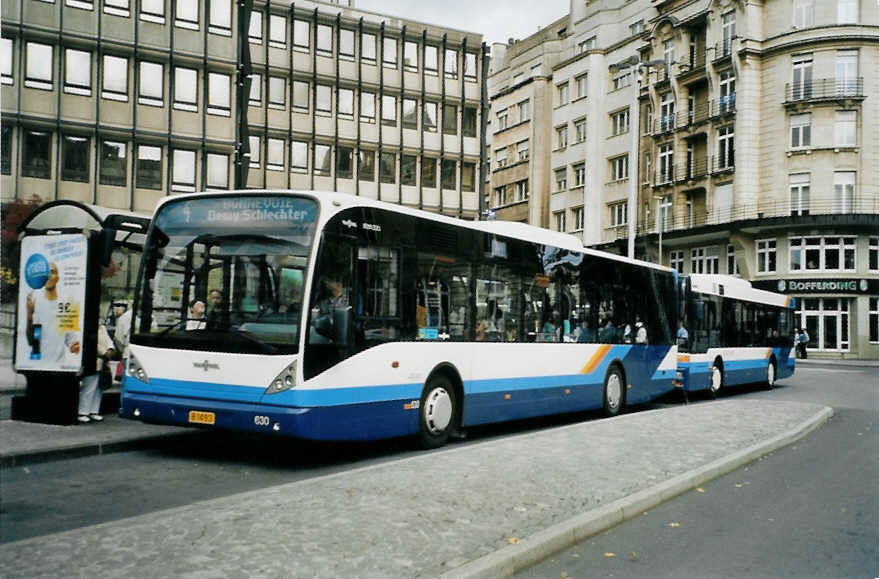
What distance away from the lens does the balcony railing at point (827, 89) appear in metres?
47.3

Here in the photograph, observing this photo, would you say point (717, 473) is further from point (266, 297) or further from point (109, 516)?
point (109, 516)

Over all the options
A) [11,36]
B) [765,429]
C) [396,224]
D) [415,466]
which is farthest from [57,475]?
[11,36]

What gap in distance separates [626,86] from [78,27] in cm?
3548

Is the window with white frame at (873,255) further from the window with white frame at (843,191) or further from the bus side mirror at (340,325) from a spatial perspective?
the bus side mirror at (340,325)

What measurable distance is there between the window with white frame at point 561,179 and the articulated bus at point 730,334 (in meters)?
39.3

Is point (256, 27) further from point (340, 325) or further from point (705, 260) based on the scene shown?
point (340, 325)

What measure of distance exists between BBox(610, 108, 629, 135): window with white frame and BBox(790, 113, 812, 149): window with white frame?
42.3 feet

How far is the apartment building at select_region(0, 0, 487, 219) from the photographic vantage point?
38.2 m

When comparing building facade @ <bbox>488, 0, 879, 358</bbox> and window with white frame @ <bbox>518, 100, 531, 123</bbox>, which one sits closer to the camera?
building facade @ <bbox>488, 0, 879, 358</bbox>

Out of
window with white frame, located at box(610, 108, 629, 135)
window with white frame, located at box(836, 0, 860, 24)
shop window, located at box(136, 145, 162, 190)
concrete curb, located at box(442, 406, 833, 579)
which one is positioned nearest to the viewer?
concrete curb, located at box(442, 406, 833, 579)

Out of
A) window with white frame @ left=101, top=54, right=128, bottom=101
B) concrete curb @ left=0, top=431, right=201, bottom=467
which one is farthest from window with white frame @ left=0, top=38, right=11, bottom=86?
concrete curb @ left=0, top=431, right=201, bottom=467

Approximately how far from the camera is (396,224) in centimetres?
1045

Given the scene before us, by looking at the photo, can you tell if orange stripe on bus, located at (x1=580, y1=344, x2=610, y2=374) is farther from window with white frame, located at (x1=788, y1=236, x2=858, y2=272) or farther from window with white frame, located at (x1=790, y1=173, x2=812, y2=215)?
window with white frame, located at (x1=788, y1=236, x2=858, y2=272)

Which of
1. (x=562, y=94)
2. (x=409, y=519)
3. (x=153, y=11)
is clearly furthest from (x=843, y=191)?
(x=409, y=519)
